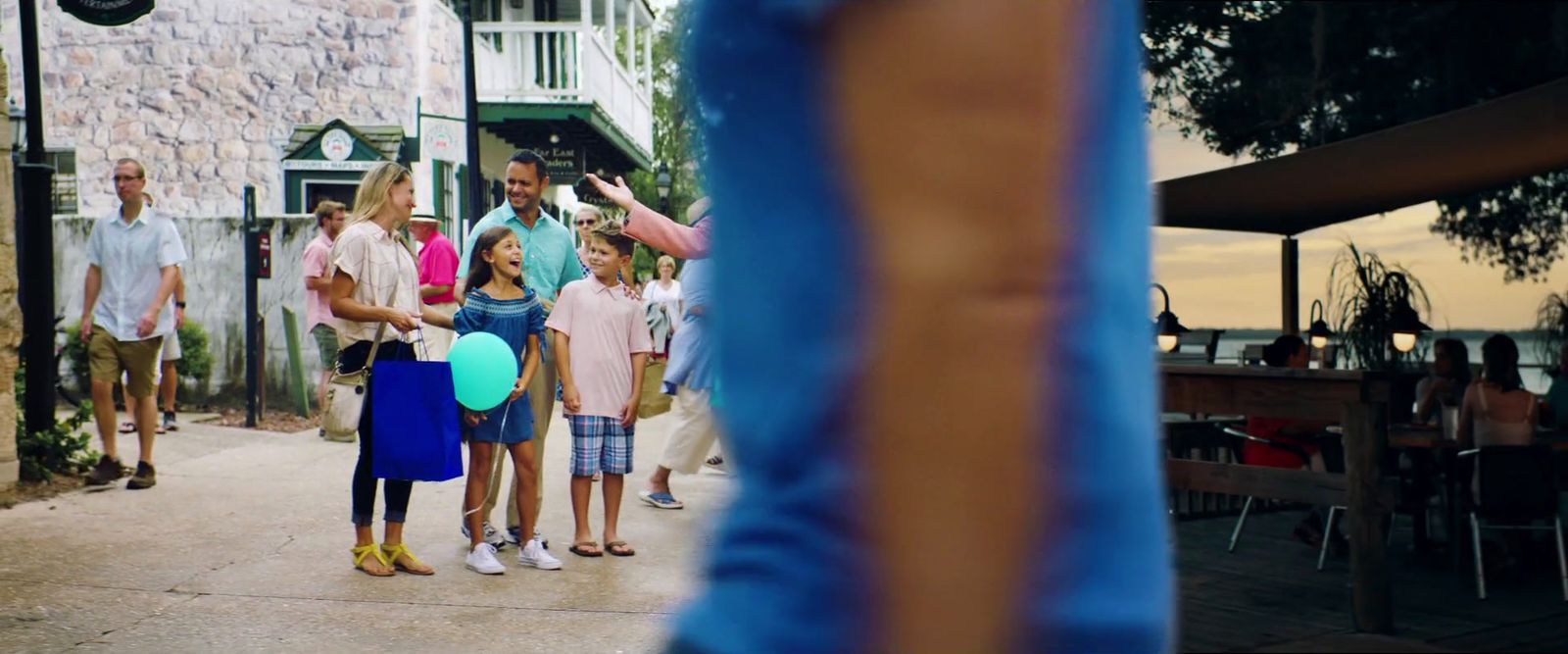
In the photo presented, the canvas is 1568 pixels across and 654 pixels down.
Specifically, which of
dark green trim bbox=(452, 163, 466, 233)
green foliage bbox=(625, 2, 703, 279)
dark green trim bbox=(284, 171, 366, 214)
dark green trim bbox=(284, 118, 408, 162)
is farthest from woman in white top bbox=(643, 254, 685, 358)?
green foliage bbox=(625, 2, 703, 279)

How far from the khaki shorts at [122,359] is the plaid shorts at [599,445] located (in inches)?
120

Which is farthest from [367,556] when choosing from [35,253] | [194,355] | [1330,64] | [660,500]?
[1330,64]

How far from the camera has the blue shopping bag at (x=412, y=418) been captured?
5.79 m

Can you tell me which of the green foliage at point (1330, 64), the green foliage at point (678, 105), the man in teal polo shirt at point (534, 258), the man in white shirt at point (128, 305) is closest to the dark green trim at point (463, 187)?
the man in white shirt at point (128, 305)

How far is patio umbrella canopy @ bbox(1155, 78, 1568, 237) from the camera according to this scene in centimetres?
689

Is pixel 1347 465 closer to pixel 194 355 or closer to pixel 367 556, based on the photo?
pixel 367 556

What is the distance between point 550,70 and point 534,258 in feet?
42.6

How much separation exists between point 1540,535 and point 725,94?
8.98 m

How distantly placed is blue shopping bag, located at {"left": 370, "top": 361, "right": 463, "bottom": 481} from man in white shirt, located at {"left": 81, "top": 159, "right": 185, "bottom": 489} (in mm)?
2887

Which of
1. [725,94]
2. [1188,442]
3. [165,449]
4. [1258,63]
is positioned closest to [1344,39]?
[1258,63]

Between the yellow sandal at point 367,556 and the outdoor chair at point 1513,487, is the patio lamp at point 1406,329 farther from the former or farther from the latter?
the yellow sandal at point 367,556

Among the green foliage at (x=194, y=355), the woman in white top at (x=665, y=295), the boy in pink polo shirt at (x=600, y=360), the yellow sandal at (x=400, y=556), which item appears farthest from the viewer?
the green foliage at (x=194, y=355)

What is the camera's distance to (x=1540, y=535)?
8648mm

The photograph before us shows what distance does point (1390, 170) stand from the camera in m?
7.92
